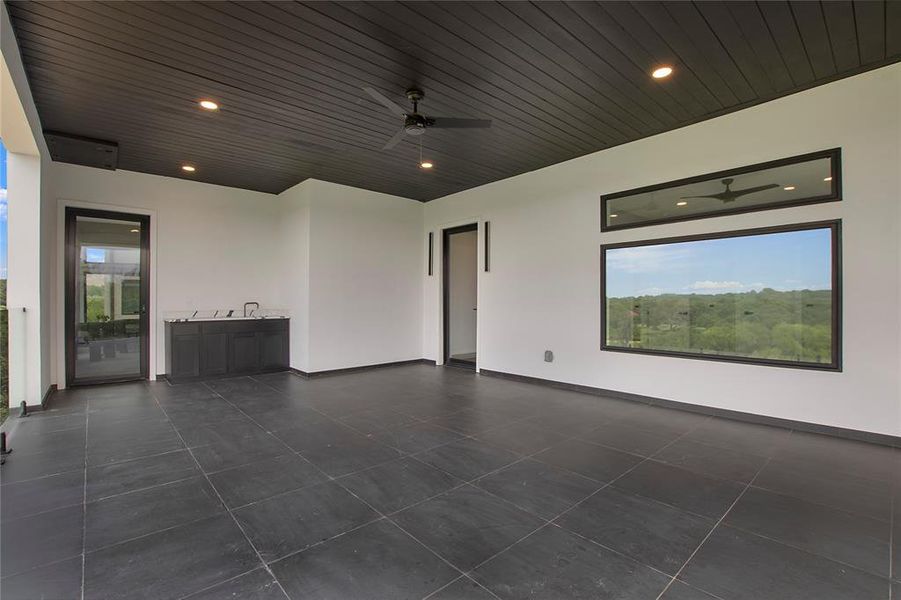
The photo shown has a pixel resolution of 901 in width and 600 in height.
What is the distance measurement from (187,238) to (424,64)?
504 centimetres

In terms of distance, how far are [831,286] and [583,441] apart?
267 centimetres

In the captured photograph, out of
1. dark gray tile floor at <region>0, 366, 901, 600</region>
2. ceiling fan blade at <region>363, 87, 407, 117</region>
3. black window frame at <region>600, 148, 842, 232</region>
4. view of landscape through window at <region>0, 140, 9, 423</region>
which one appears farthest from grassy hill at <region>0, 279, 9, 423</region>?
black window frame at <region>600, 148, 842, 232</region>

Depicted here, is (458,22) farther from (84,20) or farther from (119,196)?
(119,196)

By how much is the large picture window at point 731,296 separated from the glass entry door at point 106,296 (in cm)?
662

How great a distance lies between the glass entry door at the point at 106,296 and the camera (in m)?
5.53

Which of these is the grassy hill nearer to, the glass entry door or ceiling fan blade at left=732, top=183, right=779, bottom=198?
the glass entry door

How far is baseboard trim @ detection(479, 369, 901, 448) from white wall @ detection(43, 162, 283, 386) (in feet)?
16.1

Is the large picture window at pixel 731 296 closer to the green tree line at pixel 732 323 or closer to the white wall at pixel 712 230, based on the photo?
the green tree line at pixel 732 323

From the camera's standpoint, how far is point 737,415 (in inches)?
164

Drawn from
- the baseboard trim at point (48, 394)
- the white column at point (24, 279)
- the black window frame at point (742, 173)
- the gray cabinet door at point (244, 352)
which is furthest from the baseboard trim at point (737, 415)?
the white column at point (24, 279)

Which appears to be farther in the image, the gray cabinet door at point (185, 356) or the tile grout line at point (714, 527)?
the gray cabinet door at point (185, 356)

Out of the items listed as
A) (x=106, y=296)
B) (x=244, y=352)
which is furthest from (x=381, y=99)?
(x=106, y=296)

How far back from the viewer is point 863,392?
351 centimetres

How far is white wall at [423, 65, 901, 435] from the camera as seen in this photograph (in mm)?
3434
